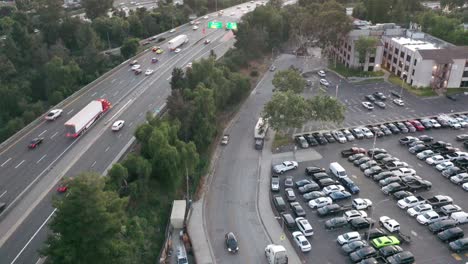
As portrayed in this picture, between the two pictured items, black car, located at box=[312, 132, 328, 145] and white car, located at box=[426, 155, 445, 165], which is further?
black car, located at box=[312, 132, 328, 145]

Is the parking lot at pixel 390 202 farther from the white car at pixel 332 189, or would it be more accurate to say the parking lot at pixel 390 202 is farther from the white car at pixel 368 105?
the white car at pixel 368 105

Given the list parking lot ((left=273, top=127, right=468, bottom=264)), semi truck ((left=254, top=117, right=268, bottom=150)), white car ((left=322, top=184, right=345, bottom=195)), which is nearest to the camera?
parking lot ((left=273, top=127, right=468, bottom=264))

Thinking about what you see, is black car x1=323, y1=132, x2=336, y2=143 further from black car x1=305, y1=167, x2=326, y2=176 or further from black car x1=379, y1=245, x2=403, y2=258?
black car x1=379, y1=245, x2=403, y2=258

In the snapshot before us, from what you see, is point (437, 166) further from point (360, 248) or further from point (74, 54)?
point (74, 54)

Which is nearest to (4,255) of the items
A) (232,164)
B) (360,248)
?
(232,164)

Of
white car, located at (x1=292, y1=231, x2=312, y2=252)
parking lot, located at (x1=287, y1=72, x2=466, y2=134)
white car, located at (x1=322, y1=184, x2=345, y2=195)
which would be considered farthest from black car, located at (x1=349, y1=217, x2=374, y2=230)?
parking lot, located at (x1=287, y1=72, x2=466, y2=134)

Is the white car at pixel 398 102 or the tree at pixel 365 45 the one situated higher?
the tree at pixel 365 45

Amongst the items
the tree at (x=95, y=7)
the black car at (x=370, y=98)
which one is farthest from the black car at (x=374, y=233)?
the tree at (x=95, y=7)
